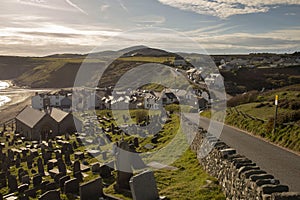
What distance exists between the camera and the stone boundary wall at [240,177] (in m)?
7.87

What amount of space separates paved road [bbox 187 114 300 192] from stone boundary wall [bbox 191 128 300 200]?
1.84 meters

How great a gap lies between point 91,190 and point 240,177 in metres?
6.33

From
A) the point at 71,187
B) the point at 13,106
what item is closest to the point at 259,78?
the point at 13,106

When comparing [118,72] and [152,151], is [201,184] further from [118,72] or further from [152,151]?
[118,72]

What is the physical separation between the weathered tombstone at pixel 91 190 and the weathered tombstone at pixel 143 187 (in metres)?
3.10

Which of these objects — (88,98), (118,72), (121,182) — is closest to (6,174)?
(121,182)

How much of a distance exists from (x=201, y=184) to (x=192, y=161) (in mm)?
4560

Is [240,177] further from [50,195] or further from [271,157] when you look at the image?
[50,195]

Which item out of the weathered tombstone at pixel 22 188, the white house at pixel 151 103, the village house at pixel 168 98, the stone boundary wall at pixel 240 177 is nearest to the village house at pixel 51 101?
the white house at pixel 151 103

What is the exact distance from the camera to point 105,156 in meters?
24.3

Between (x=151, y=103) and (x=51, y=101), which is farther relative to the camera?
(x=51, y=101)

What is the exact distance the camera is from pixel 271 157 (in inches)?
603

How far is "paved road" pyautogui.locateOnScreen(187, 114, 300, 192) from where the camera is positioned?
1206cm

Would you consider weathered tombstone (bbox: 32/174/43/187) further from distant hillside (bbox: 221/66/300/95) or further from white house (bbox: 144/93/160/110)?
distant hillside (bbox: 221/66/300/95)
